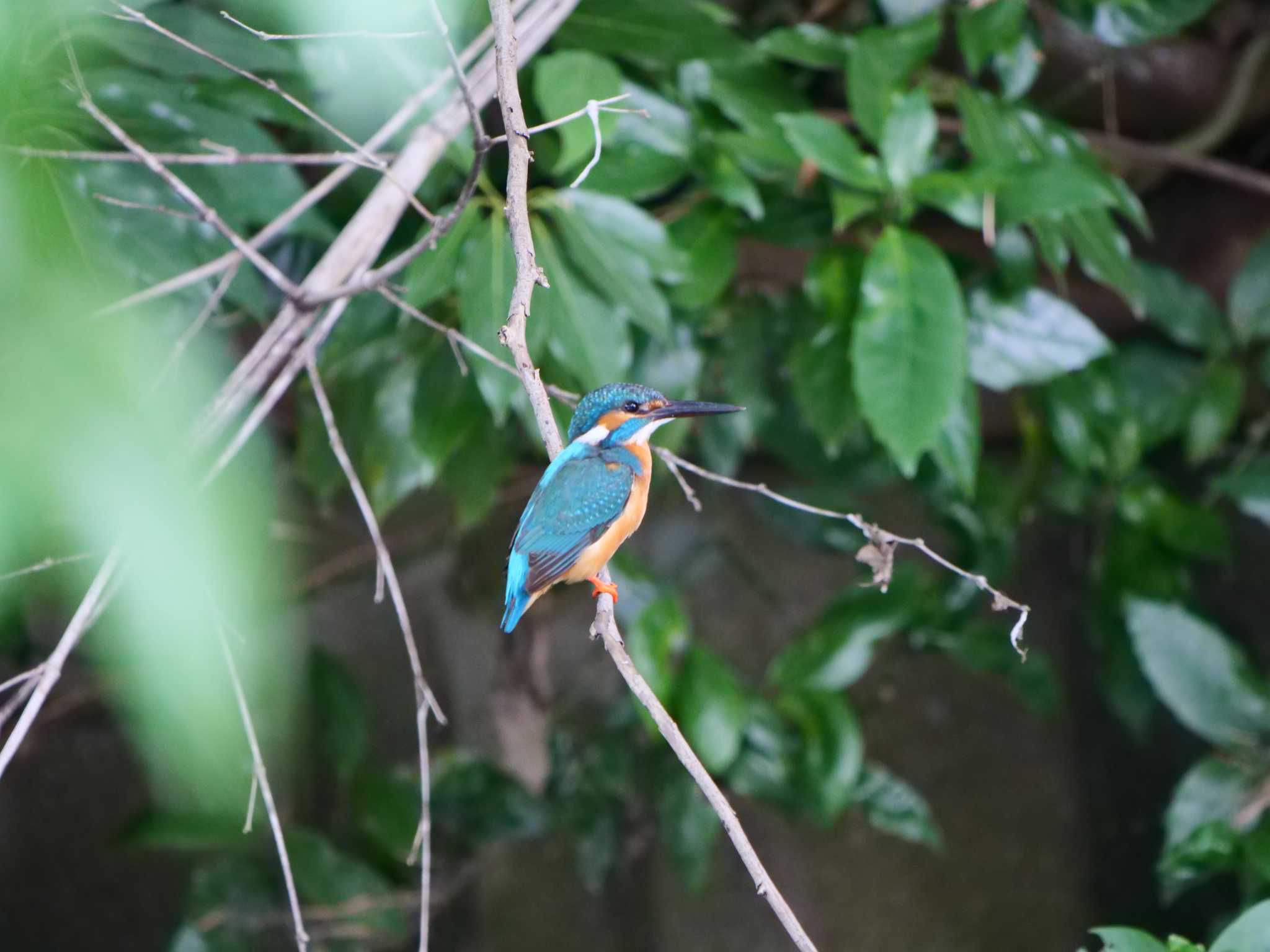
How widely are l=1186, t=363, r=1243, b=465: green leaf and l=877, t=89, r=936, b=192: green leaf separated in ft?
2.83

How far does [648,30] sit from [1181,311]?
1091mm

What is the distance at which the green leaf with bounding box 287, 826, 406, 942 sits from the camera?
206 cm

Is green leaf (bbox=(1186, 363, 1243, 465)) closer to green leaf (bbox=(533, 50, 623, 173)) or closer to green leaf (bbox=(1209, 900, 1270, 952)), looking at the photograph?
green leaf (bbox=(533, 50, 623, 173))

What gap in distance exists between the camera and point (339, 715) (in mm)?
2221

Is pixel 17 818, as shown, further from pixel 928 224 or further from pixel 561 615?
pixel 928 224

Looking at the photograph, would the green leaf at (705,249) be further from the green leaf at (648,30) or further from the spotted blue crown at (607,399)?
the spotted blue crown at (607,399)

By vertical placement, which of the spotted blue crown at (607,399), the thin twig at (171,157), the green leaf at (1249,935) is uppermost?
the thin twig at (171,157)

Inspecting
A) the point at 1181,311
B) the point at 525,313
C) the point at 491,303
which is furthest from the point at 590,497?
the point at 1181,311

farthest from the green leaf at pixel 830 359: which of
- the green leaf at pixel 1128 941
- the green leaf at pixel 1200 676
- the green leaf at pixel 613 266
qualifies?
the green leaf at pixel 1128 941

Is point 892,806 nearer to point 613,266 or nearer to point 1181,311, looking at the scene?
point 1181,311

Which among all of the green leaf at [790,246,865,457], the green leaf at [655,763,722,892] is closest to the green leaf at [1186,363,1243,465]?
the green leaf at [790,246,865,457]

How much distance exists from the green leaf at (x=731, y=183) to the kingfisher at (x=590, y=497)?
1.90 ft

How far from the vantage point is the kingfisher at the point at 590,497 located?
1072 millimetres

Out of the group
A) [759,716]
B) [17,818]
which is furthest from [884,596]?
[17,818]
